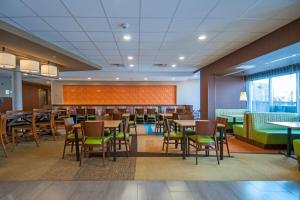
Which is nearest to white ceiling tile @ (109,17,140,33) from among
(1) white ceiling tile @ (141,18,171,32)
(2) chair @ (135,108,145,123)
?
(1) white ceiling tile @ (141,18,171,32)

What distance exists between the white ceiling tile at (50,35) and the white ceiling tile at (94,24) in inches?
29.9

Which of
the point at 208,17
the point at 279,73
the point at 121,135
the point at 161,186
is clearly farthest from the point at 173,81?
the point at 161,186

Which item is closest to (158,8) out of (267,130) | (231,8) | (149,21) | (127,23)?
(149,21)

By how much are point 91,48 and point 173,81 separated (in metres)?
7.59

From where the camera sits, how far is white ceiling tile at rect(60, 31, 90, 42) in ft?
13.3

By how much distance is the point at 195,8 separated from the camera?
2979 mm

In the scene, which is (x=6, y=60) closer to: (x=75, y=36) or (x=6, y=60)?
(x=6, y=60)

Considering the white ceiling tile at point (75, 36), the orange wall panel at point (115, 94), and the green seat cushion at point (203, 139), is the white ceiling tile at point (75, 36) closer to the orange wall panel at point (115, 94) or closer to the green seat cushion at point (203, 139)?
the green seat cushion at point (203, 139)

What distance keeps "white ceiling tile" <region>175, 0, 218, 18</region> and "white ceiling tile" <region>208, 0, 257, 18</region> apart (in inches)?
4.4

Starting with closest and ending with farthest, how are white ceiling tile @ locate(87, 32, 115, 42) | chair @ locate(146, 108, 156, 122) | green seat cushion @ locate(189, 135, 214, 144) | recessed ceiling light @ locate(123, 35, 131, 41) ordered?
green seat cushion @ locate(189, 135, 214, 144) → white ceiling tile @ locate(87, 32, 115, 42) → recessed ceiling light @ locate(123, 35, 131, 41) → chair @ locate(146, 108, 156, 122)

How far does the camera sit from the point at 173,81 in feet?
40.0

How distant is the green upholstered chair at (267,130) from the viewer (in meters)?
5.02

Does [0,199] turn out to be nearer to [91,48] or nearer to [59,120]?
[91,48]

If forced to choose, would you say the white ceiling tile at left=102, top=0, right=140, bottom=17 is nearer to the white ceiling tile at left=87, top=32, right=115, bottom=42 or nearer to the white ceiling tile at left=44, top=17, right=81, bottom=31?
the white ceiling tile at left=44, top=17, right=81, bottom=31
